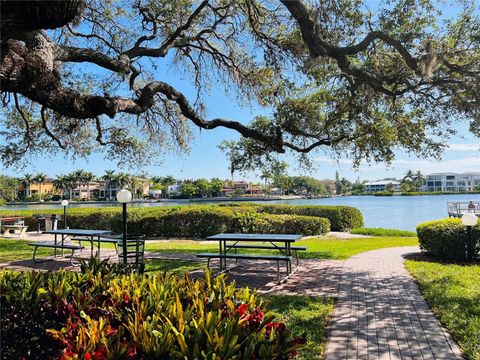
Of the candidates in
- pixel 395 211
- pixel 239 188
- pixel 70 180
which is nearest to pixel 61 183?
pixel 70 180

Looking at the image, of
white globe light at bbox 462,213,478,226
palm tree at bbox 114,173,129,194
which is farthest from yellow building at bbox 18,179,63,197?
white globe light at bbox 462,213,478,226

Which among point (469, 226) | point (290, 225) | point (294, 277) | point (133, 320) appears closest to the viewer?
point (133, 320)

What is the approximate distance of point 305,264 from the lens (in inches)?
384

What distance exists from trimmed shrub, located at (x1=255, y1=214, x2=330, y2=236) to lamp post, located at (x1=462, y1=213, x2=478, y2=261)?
8.50 m

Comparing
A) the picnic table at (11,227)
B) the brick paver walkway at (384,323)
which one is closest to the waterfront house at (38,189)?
the picnic table at (11,227)

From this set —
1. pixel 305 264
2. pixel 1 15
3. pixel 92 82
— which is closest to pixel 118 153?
pixel 92 82

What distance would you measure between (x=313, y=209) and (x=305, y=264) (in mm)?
11678

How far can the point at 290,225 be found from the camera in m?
17.9

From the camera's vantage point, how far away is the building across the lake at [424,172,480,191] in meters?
111

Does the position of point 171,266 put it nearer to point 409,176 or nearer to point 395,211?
point 395,211

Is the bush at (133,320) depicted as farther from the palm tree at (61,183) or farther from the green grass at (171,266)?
the palm tree at (61,183)

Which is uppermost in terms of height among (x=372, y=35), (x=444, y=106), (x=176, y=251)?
(x=372, y=35)

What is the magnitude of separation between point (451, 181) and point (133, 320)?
129 metres

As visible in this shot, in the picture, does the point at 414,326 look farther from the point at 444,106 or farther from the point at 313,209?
the point at 313,209
